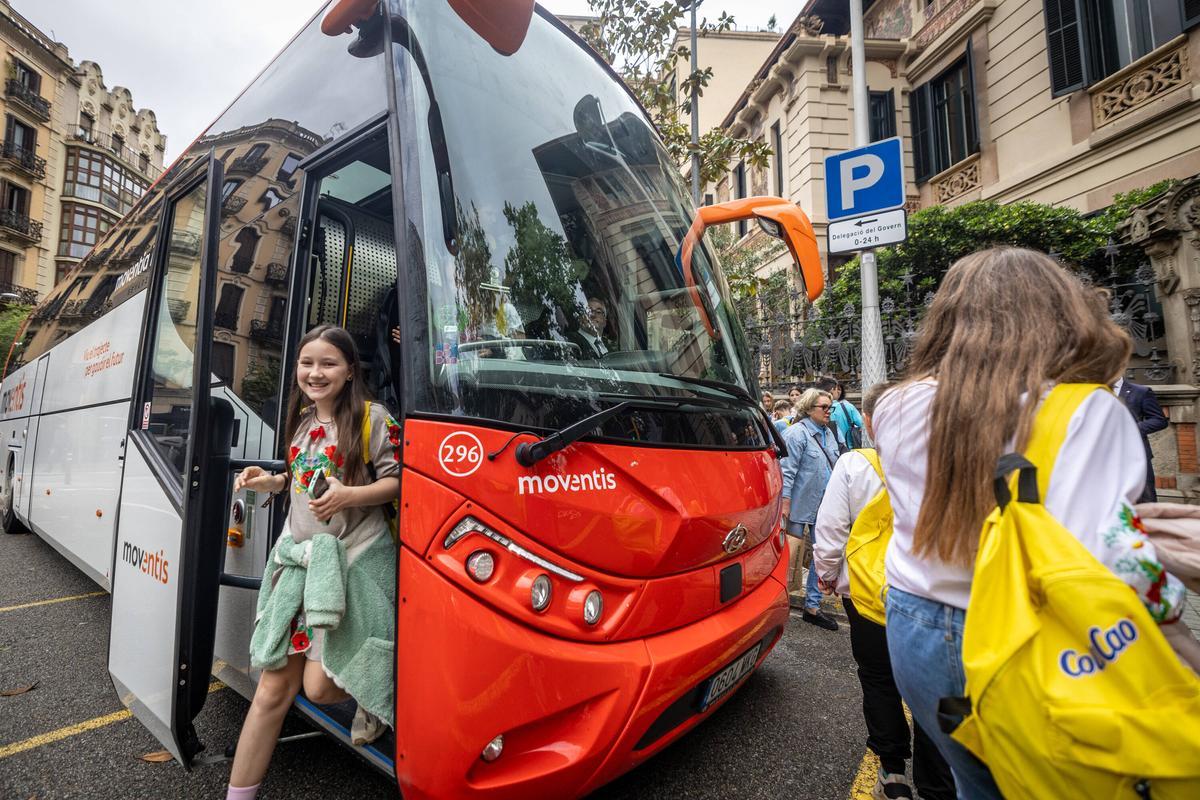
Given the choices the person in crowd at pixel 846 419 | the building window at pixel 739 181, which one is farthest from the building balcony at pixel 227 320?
the building window at pixel 739 181

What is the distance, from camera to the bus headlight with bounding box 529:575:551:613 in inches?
69.1

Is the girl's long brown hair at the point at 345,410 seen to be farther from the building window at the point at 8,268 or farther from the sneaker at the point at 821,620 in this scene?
the building window at the point at 8,268

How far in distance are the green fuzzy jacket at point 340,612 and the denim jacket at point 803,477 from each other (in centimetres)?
362

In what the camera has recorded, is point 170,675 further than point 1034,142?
No

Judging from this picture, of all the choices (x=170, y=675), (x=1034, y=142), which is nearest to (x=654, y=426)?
(x=170, y=675)

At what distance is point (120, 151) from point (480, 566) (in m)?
50.1

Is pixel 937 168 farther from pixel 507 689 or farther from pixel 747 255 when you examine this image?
pixel 507 689

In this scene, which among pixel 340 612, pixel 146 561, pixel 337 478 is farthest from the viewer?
pixel 146 561

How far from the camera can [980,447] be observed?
3.87ft

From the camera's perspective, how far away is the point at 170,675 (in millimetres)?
2105

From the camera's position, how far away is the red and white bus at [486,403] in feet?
5.74

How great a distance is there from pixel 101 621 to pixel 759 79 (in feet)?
59.3

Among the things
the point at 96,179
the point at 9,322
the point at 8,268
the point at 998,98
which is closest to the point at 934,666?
the point at 998,98

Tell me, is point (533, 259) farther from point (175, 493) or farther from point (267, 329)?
point (175, 493)
